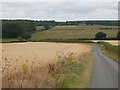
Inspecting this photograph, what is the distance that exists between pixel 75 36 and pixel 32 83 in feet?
397

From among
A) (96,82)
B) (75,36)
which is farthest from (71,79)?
(75,36)

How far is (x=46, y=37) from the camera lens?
439ft

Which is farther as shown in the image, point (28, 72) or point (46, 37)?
point (46, 37)

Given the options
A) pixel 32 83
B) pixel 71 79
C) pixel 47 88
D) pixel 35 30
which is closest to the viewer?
pixel 47 88

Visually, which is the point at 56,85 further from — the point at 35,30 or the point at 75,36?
the point at 35,30

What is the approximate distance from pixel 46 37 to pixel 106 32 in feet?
78.8

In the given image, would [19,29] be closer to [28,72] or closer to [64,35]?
[64,35]

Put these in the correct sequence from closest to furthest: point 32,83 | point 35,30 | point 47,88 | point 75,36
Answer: point 47,88, point 32,83, point 75,36, point 35,30

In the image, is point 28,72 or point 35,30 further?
point 35,30

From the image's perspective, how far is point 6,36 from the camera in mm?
134000

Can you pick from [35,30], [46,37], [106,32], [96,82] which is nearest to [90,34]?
[106,32]

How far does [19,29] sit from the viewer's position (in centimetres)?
13425

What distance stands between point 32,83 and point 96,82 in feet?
12.9

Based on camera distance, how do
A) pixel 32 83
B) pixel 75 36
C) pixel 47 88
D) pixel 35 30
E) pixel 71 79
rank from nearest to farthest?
pixel 47 88
pixel 32 83
pixel 71 79
pixel 75 36
pixel 35 30
